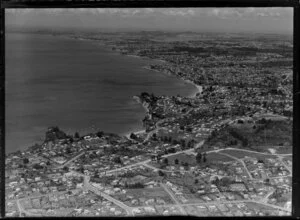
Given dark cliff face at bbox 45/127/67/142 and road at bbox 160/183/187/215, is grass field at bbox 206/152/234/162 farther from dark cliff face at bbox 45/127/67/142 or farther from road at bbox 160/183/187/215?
dark cliff face at bbox 45/127/67/142

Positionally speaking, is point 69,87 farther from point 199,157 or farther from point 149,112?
point 199,157

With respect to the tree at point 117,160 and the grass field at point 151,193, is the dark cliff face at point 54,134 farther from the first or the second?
the grass field at point 151,193

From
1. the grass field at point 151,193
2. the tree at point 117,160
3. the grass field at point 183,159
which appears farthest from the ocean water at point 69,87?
the grass field at point 151,193

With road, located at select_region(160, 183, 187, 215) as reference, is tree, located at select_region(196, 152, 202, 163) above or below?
above

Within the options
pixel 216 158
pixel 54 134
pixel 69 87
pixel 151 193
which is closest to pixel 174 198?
pixel 151 193

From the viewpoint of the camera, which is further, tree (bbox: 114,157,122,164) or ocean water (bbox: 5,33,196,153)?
tree (bbox: 114,157,122,164)

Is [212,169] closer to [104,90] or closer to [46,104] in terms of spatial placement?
[104,90]

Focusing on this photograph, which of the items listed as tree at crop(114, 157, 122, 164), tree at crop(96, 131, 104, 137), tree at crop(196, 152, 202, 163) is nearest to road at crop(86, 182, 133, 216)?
tree at crop(114, 157, 122, 164)

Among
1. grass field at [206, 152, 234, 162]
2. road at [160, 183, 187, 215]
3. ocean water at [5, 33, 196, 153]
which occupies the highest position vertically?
ocean water at [5, 33, 196, 153]
